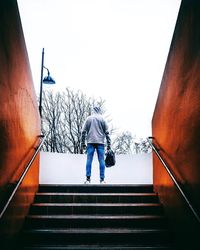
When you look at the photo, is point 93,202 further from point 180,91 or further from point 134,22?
point 134,22

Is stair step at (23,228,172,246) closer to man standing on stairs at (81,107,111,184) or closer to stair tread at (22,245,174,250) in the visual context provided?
stair tread at (22,245,174,250)

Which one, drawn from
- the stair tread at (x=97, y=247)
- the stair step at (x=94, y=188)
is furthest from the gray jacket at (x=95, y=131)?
the stair tread at (x=97, y=247)

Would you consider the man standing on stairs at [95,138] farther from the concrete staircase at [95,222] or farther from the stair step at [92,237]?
the stair step at [92,237]

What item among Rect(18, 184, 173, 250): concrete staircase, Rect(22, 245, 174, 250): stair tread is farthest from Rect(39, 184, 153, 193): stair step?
Rect(22, 245, 174, 250): stair tread

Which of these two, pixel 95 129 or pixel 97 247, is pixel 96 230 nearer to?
pixel 97 247

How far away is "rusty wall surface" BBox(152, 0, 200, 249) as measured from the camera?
2924mm

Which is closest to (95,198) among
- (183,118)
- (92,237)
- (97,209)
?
(97,209)

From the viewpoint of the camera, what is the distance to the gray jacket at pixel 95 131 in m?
5.92

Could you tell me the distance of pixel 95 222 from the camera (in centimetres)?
399

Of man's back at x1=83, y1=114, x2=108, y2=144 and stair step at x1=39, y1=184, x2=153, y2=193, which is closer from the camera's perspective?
stair step at x1=39, y1=184, x2=153, y2=193

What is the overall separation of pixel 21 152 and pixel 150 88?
17.3 m

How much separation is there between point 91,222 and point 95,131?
2310mm

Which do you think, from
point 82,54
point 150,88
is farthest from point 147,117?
point 82,54

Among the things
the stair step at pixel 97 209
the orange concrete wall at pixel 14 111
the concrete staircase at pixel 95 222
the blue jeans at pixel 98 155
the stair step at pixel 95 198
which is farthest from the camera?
the blue jeans at pixel 98 155
